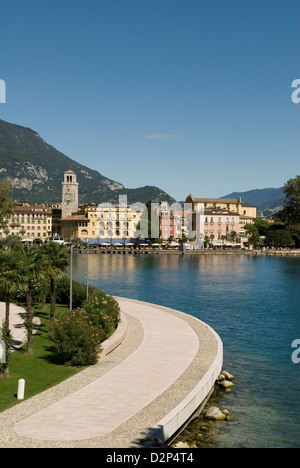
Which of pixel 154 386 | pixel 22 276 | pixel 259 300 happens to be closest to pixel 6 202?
pixel 259 300

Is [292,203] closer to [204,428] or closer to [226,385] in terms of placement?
[226,385]

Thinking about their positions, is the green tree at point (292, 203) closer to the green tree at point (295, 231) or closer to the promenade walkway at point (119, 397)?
the green tree at point (295, 231)

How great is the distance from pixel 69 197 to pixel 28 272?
521 ft

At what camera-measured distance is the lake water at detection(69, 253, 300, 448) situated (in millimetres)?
19812

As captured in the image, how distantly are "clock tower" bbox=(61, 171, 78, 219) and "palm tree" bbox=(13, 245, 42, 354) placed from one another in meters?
155

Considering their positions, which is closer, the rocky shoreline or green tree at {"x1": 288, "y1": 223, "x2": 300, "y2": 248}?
the rocky shoreline

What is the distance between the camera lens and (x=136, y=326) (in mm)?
31984

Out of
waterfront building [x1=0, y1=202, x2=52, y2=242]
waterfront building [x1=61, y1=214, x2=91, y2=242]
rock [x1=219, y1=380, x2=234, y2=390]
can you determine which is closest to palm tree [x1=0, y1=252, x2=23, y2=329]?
rock [x1=219, y1=380, x2=234, y2=390]

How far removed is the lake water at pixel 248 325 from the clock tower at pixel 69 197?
8988 centimetres

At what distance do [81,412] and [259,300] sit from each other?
41.4 meters

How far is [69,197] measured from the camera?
595 feet

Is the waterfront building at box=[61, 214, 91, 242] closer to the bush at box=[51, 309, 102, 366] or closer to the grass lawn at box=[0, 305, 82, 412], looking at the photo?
the grass lawn at box=[0, 305, 82, 412]

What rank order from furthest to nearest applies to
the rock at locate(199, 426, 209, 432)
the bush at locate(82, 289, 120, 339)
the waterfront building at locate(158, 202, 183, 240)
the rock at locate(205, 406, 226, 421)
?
the waterfront building at locate(158, 202, 183, 240) < the bush at locate(82, 289, 120, 339) < the rock at locate(205, 406, 226, 421) < the rock at locate(199, 426, 209, 432)

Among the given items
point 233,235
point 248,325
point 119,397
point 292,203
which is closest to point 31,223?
point 233,235
